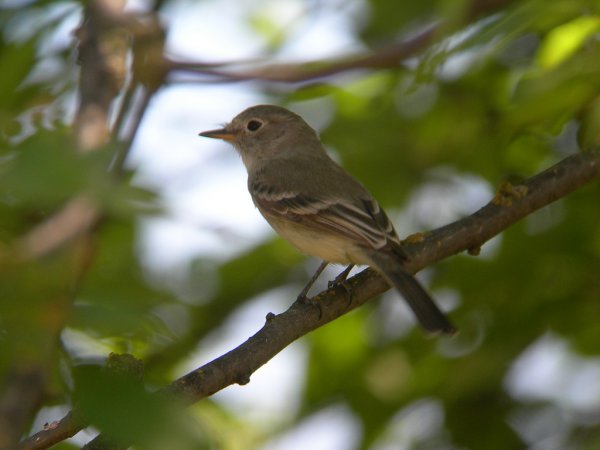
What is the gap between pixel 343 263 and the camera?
15.8ft

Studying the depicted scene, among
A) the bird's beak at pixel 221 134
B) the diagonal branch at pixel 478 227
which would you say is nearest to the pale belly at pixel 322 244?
the diagonal branch at pixel 478 227

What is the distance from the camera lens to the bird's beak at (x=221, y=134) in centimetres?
641

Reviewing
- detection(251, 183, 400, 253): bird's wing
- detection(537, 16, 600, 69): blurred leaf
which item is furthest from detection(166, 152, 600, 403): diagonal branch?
detection(537, 16, 600, 69): blurred leaf

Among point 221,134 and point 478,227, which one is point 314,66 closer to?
point 478,227

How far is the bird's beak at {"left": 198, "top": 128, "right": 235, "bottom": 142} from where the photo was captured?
6.41 m

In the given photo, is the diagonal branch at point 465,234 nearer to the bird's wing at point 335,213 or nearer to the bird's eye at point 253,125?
the bird's wing at point 335,213

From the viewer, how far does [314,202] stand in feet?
17.2

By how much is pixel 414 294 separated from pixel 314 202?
1.53 metres

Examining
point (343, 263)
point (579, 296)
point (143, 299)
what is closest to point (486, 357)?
point (579, 296)

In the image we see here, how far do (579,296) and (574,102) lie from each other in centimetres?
116

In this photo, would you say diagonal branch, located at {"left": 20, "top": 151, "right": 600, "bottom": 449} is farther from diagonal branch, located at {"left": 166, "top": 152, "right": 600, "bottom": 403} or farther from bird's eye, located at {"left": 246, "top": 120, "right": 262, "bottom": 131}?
bird's eye, located at {"left": 246, "top": 120, "right": 262, "bottom": 131}

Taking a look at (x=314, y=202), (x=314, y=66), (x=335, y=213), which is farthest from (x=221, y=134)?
(x=314, y=66)

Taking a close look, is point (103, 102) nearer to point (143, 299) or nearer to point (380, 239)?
point (143, 299)

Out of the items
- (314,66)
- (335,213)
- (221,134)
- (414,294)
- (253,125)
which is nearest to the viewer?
(314,66)
